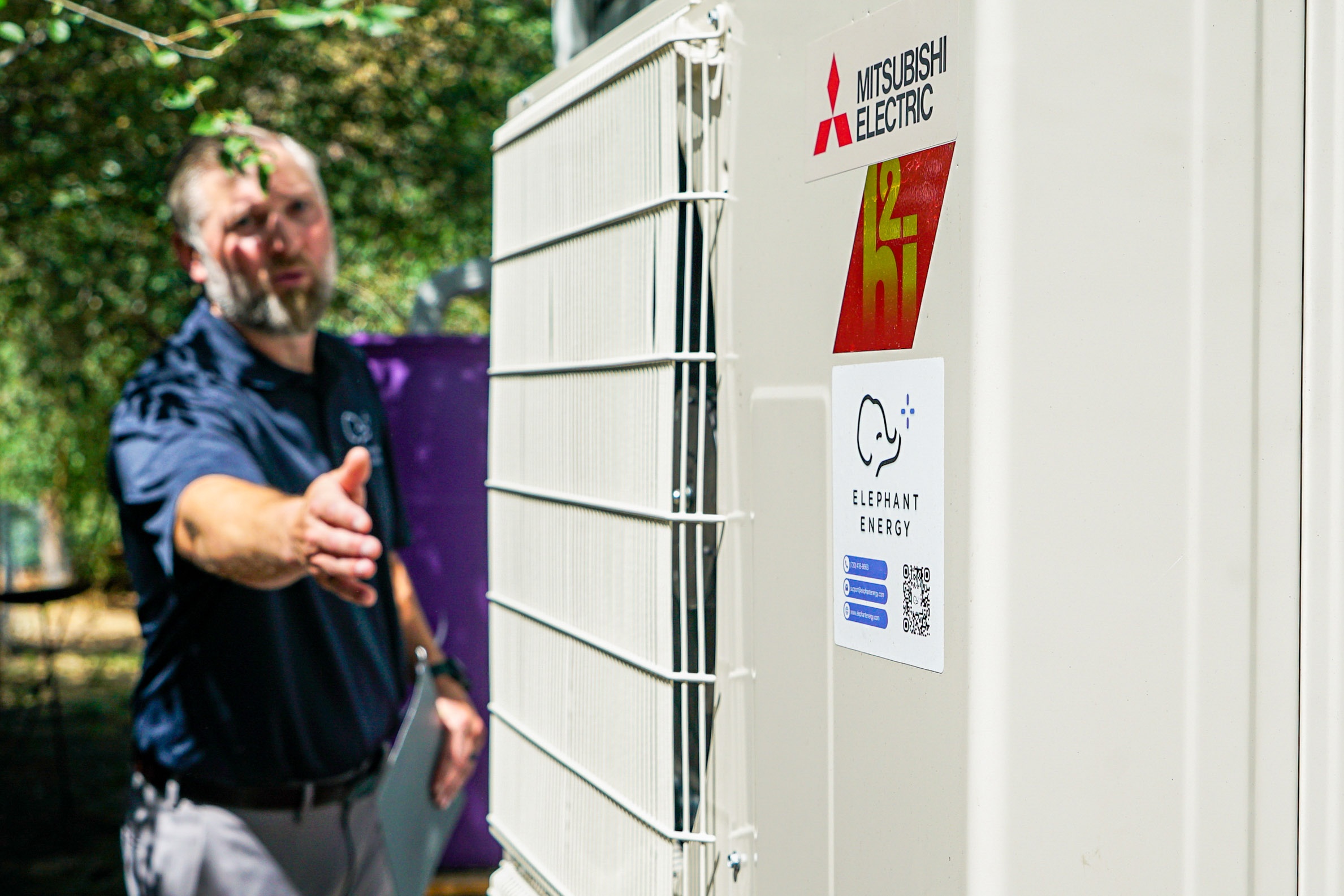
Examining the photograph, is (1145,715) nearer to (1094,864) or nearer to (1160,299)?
(1094,864)

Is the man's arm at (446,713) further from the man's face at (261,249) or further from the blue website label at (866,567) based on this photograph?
the blue website label at (866,567)

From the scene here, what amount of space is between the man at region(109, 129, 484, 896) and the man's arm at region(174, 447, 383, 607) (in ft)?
0.40

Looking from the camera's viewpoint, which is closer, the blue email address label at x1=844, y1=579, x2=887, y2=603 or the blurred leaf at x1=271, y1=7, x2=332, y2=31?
the blue email address label at x1=844, y1=579, x2=887, y2=603

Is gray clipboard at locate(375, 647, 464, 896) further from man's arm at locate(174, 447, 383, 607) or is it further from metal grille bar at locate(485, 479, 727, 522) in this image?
metal grille bar at locate(485, 479, 727, 522)

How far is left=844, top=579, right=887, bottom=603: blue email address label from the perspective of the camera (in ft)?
3.15

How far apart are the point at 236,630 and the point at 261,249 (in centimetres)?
79

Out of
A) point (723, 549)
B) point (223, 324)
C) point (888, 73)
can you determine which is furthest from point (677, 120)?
point (223, 324)

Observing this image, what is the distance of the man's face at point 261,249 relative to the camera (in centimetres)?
248

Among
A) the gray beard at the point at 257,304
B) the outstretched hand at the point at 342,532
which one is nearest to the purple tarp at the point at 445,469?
the gray beard at the point at 257,304

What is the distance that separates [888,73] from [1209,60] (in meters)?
0.24

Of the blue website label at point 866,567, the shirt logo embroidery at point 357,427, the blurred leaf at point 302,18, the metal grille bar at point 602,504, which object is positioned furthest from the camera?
the shirt logo embroidery at point 357,427

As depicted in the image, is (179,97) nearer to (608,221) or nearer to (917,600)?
(608,221)

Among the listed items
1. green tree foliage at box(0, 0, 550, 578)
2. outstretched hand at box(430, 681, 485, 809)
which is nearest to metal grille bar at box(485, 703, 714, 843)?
outstretched hand at box(430, 681, 485, 809)

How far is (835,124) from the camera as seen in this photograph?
1.02 meters
